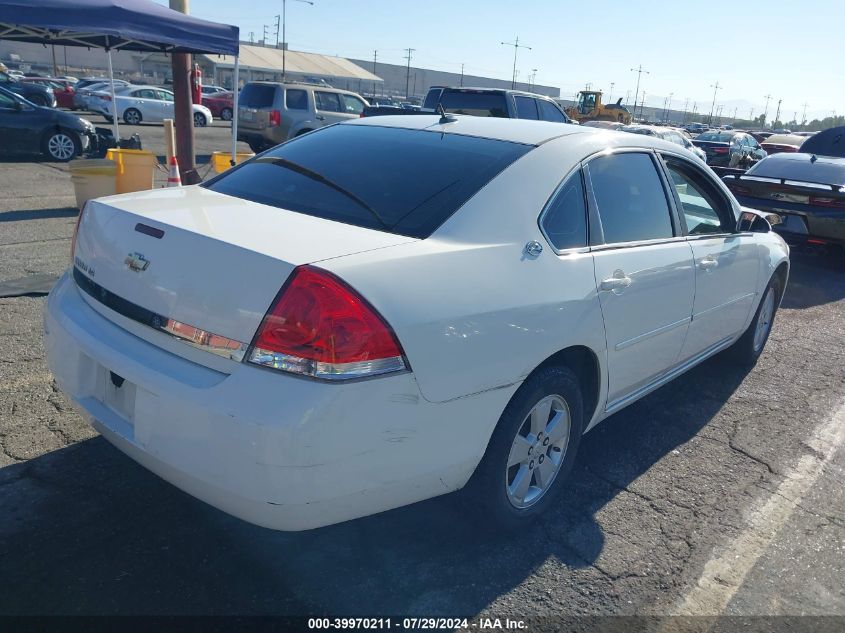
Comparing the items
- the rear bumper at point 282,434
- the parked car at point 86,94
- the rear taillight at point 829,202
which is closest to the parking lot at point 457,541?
the rear bumper at point 282,434

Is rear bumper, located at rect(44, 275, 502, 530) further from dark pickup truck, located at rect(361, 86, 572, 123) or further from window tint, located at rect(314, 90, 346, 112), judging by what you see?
window tint, located at rect(314, 90, 346, 112)

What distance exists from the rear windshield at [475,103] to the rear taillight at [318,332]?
10982 mm

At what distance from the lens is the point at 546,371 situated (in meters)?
2.78

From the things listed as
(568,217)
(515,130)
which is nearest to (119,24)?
(515,130)

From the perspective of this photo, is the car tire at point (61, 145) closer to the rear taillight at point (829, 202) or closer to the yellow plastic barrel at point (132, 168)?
the yellow plastic barrel at point (132, 168)

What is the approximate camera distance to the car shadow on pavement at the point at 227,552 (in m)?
2.42

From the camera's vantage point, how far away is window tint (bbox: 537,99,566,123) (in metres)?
13.4

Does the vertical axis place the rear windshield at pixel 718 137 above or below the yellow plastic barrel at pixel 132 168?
above

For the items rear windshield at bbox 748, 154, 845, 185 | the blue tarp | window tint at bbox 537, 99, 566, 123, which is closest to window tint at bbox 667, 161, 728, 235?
rear windshield at bbox 748, 154, 845, 185

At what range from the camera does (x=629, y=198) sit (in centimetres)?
349

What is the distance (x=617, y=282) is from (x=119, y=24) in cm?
766

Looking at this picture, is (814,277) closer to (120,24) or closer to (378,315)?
(378,315)

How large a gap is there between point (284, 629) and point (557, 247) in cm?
177

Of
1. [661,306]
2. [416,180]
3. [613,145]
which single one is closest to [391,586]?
[416,180]
